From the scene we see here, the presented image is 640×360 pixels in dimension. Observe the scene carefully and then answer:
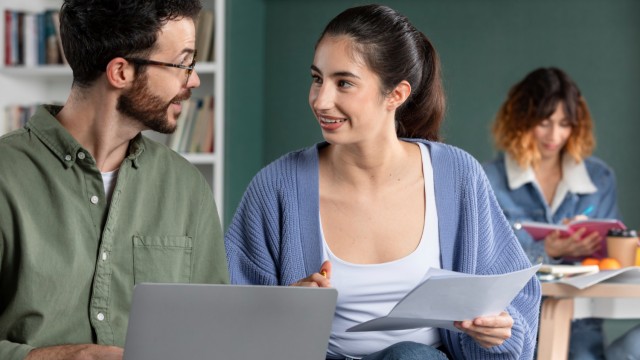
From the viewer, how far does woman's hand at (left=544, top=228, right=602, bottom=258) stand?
120 inches

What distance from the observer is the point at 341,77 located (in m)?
2.20

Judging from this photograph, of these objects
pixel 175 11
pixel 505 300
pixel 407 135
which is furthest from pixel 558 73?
pixel 175 11

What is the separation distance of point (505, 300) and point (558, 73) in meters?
2.00

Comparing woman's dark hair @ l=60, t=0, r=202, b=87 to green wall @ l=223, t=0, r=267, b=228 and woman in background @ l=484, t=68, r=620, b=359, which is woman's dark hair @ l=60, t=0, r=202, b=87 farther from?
green wall @ l=223, t=0, r=267, b=228

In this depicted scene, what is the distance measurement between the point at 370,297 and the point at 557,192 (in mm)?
1735

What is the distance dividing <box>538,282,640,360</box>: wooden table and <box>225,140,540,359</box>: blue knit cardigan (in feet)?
1.20

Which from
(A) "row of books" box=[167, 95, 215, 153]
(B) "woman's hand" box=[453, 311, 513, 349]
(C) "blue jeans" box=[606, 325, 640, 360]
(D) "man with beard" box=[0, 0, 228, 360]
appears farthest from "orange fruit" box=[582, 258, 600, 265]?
(A) "row of books" box=[167, 95, 215, 153]

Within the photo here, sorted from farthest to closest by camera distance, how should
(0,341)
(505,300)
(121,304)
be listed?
1. (505,300)
2. (121,304)
3. (0,341)

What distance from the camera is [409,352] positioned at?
1962mm

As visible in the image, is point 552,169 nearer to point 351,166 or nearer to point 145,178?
point 351,166

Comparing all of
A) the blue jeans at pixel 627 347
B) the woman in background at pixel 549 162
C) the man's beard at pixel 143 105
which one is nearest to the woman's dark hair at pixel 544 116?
the woman in background at pixel 549 162

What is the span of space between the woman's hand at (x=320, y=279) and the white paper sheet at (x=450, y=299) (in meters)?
0.12

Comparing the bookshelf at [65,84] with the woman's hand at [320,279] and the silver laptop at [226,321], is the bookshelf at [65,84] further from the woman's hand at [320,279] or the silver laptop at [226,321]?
the silver laptop at [226,321]

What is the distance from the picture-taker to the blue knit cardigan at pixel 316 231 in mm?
2217
